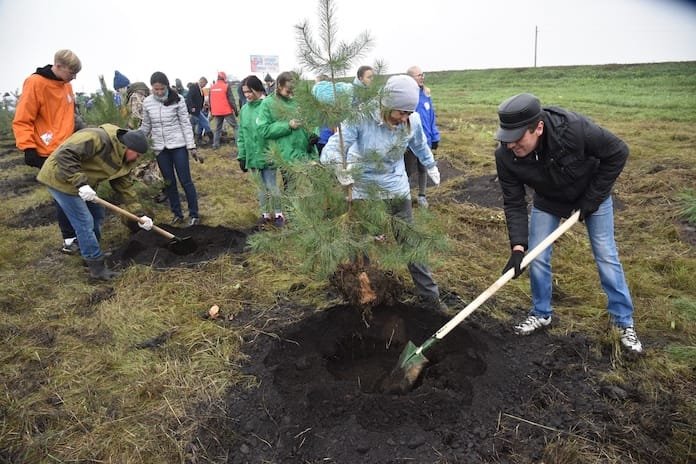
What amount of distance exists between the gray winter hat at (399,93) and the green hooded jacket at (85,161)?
8.84 ft

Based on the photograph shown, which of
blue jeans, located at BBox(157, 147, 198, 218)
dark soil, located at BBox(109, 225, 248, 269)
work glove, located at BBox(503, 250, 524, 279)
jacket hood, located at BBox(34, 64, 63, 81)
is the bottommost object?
dark soil, located at BBox(109, 225, 248, 269)

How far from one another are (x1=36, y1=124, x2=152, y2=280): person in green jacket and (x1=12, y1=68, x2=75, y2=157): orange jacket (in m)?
0.51

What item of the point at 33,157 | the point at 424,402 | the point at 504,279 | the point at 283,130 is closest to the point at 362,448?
the point at 424,402

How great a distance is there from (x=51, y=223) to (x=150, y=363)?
407cm

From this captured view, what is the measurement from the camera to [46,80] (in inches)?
154

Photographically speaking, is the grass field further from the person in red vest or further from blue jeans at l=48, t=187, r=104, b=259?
the person in red vest

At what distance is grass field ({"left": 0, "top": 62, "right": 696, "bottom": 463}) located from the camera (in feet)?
7.61

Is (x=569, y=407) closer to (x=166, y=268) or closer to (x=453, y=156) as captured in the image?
(x=166, y=268)

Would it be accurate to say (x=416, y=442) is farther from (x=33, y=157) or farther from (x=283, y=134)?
(x=33, y=157)

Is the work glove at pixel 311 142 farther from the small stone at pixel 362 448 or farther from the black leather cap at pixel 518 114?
the small stone at pixel 362 448

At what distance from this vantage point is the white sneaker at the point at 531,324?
2.92 metres

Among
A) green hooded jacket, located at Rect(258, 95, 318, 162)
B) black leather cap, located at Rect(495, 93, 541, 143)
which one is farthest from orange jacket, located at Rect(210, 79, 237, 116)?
black leather cap, located at Rect(495, 93, 541, 143)

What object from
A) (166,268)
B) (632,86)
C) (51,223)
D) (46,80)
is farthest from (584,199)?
(632,86)

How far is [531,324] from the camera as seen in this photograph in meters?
2.94
